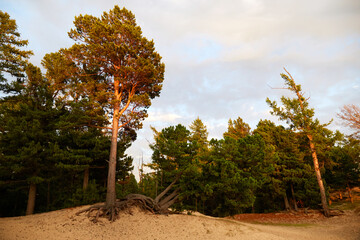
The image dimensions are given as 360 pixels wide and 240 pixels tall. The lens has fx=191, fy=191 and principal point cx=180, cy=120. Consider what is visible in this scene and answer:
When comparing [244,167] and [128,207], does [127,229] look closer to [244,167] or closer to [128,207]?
[128,207]

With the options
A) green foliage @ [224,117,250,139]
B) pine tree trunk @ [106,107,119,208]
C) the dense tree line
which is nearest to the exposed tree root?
pine tree trunk @ [106,107,119,208]

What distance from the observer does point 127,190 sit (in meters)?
41.2

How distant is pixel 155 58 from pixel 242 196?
12934mm

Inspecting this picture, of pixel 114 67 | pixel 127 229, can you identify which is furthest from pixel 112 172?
pixel 114 67

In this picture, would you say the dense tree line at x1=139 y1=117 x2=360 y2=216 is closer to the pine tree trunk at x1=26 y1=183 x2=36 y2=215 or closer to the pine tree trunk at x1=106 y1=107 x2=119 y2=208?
the pine tree trunk at x1=106 y1=107 x2=119 y2=208

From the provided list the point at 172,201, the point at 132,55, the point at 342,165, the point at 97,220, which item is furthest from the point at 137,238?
the point at 342,165

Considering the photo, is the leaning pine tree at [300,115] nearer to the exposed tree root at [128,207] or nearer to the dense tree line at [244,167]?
the dense tree line at [244,167]

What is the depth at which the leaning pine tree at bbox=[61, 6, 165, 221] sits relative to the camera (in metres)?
13.1

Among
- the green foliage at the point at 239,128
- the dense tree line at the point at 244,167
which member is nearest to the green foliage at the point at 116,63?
the dense tree line at the point at 244,167

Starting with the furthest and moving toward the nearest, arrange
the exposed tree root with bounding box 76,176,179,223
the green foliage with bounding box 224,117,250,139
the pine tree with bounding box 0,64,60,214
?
1. the green foliage with bounding box 224,117,250,139
2. the pine tree with bounding box 0,64,60,214
3. the exposed tree root with bounding box 76,176,179,223

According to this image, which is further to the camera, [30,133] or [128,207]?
[30,133]

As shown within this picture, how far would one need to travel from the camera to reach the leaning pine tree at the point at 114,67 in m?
13.1

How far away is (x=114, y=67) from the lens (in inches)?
566

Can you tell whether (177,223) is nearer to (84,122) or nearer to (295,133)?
(84,122)
